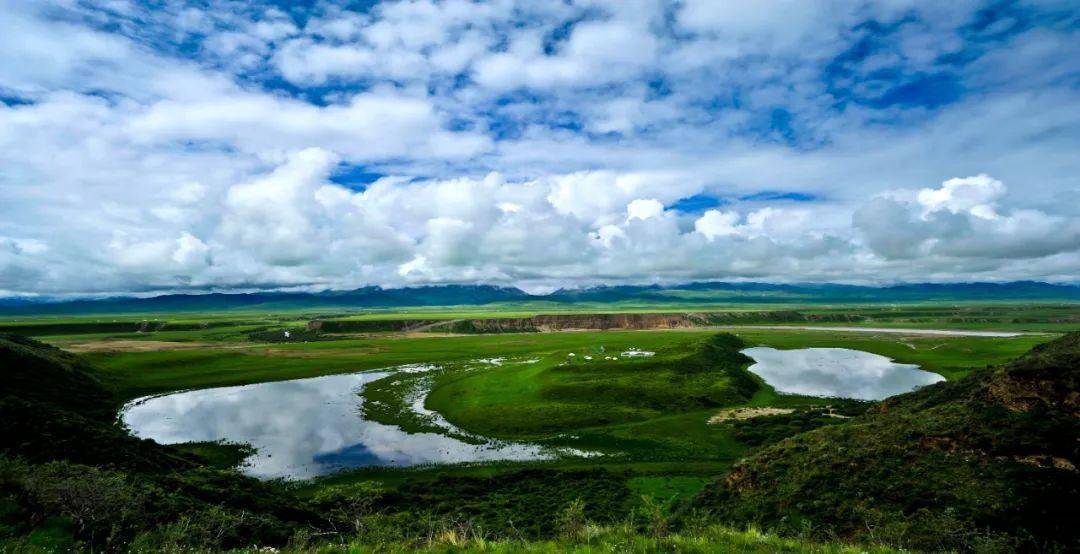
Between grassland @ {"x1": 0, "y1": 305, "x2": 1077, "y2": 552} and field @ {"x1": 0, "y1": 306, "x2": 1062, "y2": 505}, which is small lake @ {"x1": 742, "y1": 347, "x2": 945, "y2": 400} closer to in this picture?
field @ {"x1": 0, "y1": 306, "x2": 1062, "y2": 505}

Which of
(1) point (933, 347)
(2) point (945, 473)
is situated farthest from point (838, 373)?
(2) point (945, 473)

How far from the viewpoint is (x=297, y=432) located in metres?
57.5

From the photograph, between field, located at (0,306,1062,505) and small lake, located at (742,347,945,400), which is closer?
field, located at (0,306,1062,505)

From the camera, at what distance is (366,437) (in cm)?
5531

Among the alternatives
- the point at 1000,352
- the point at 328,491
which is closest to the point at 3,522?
the point at 328,491

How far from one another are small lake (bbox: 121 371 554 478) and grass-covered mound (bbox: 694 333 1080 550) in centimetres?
2503

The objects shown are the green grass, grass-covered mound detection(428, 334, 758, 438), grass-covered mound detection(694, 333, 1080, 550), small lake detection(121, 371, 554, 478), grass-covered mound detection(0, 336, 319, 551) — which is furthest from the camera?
the green grass

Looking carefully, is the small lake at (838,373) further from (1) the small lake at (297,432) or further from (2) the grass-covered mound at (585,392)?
(1) the small lake at (297,432)

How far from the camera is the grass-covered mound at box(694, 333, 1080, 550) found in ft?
65.6

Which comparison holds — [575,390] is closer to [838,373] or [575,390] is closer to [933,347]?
[838,373]

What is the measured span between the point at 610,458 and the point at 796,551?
36.8 m

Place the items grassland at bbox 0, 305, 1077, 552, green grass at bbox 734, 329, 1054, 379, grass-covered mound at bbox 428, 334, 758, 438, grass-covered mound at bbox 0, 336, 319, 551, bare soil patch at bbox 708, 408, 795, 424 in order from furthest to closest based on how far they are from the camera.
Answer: green grass at bbox 734, 329, 1054, 379
grass-covered mound at bbox 428, 334, 758, 438
bare soil patch at bbox 708, 408, 795, 424
grassland at bbox 0, 305, 1077, 552
grass-covered mound at bbox 0, 336, 319, 551

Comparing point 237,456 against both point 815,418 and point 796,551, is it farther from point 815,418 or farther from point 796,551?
point 815,418

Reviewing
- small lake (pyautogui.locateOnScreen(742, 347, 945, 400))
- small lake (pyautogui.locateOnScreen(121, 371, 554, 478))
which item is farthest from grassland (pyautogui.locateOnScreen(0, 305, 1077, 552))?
small lake (pyautogui.locateOnScreen(742, 347, 945, 400))
